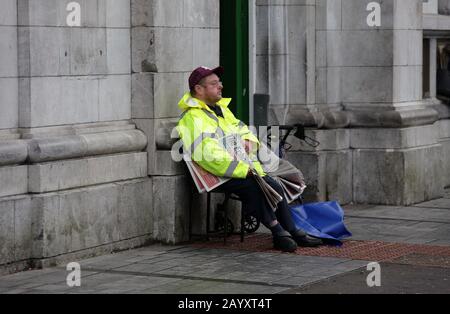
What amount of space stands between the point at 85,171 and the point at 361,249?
2.58m

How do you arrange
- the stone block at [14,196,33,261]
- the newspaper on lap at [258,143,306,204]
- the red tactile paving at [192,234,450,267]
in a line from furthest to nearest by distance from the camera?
the newspaper on lap at [258,143,306,204]
the red tactile paving at [192,234,450,267]
the stone block at [14,196,33,261]

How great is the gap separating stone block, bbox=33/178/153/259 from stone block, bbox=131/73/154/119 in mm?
608

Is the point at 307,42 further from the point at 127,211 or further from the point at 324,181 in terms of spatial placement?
the point at 127,211

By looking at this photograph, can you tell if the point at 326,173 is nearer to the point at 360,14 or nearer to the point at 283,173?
the point at 360,14

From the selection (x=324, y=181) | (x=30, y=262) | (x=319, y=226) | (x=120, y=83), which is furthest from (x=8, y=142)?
(x=324, y=181)

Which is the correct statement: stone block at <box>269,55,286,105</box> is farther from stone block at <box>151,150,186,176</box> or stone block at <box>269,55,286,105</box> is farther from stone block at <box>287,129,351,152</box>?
stone block at <box>151,150,186,176</box>

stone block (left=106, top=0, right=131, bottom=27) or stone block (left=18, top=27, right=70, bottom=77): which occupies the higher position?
stone block (left=106, top=0, right=131, bottom=27)

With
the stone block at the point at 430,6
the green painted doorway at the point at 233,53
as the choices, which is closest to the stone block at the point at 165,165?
the green painted doorway at the point at 233,53

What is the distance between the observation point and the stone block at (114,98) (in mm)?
10906

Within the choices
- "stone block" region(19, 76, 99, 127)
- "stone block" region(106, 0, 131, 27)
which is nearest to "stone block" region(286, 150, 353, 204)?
"stone block" region(106, 0, 131, 27)

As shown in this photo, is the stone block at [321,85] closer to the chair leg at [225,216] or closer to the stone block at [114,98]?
the chair leg at [225,216]

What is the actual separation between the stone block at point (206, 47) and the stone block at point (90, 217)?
1.35 meters

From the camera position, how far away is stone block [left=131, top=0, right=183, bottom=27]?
11.1 metres
